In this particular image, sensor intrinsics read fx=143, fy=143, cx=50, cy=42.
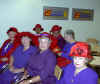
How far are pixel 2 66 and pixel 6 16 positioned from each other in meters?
2.24

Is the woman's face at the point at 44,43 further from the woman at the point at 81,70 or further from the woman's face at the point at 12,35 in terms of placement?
the woman's face at the point at 12,35

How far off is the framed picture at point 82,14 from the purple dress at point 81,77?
3.87m

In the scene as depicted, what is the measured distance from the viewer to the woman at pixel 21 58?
2.09 m

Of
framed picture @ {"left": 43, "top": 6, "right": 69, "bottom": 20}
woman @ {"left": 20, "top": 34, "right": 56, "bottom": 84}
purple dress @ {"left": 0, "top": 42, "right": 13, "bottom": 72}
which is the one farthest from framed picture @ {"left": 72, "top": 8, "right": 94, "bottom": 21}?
woman @ {"left": 20, "top": 34, "right": 56, "bottom": 84}

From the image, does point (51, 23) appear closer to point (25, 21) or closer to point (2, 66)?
point (25, 21)

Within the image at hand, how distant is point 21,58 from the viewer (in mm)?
2098

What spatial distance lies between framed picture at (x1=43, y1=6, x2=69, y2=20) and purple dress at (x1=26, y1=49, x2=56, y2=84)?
10.2 ft

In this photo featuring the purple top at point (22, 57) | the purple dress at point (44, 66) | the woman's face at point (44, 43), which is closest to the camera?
the purple dress at point (44, 66)

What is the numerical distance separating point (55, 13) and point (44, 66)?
132 inches

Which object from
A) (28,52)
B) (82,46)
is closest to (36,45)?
(28,52)

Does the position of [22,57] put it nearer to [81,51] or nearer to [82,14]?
[81,51]

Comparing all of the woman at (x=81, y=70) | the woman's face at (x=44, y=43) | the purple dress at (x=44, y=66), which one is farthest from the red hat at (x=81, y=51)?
the woman's face at (x=44, y=43)

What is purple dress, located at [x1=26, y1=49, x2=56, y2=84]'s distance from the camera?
164 centimetres

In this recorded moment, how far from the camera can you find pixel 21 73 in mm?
2055
